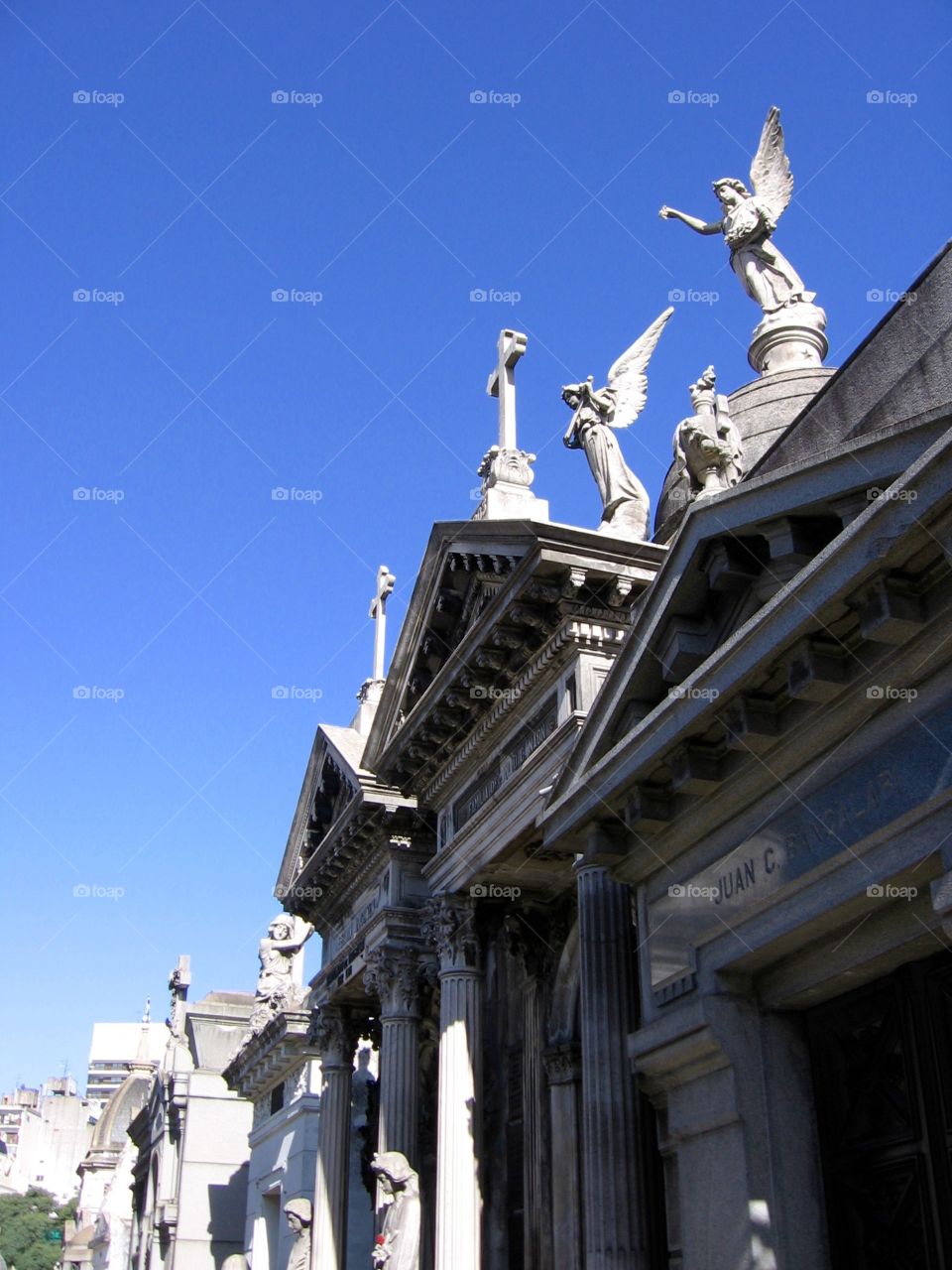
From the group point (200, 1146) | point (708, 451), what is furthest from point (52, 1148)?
point (708, 451)

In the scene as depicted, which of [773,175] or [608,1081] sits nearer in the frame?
[608,1081]

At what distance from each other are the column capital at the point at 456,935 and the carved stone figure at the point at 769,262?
8.06 meters

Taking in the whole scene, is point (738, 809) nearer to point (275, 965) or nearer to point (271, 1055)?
point (271, 1055)

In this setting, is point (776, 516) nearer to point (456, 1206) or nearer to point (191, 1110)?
point (456, 1206)

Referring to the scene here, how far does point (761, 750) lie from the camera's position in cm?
879

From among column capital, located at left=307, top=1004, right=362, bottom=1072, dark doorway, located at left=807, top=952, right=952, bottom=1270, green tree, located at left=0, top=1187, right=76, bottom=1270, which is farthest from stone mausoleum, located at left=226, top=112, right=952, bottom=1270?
green tree, located at left=0, top=1187, right=76, bottom=1270

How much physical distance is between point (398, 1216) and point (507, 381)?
10697 millimetres

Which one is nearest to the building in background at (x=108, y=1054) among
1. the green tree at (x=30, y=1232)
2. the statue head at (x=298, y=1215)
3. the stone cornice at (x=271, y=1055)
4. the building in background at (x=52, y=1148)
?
the building in background at (x=52, y=1148)

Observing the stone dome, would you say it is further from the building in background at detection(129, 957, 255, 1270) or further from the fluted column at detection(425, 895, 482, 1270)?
the building in background at detection(129, 957, 255, 1270)

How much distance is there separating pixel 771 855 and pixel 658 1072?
1.99m

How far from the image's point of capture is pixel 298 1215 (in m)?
22.0

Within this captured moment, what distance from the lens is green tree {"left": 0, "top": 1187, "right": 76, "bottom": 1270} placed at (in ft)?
287

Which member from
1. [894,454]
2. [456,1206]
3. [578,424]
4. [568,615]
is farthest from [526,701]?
[894,454]

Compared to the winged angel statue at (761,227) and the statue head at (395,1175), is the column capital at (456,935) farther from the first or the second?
the winged angel statue at (761,227)
